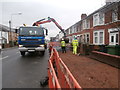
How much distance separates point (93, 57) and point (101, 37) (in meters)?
10.7

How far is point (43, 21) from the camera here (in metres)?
19.5

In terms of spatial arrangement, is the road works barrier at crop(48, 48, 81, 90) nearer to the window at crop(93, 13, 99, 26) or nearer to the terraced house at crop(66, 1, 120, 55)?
the terraced house at crop(66, 1, 120, 55)

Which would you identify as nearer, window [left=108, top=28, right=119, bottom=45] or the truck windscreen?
the truck windscreen

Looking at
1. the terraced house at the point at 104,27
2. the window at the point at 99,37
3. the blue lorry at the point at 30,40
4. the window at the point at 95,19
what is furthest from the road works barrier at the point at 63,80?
the window at the point at 95,19

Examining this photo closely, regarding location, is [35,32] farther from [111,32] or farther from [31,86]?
[111,32]

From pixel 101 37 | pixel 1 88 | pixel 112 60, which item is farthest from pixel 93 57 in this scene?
pixel 101 37

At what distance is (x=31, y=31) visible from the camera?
11266 millimetres

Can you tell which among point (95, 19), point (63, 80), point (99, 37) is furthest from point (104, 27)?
point (63, 80)

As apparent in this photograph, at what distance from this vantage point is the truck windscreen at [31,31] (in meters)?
11.2

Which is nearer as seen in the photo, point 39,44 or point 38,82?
point 38,82

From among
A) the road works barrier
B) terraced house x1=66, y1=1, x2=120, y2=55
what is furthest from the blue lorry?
the road works barrier

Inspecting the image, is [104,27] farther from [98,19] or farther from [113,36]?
[113,36]

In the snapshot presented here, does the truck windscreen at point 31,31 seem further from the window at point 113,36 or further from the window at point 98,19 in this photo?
the window at point 98,19

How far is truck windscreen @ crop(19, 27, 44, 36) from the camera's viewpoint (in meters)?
11.2
